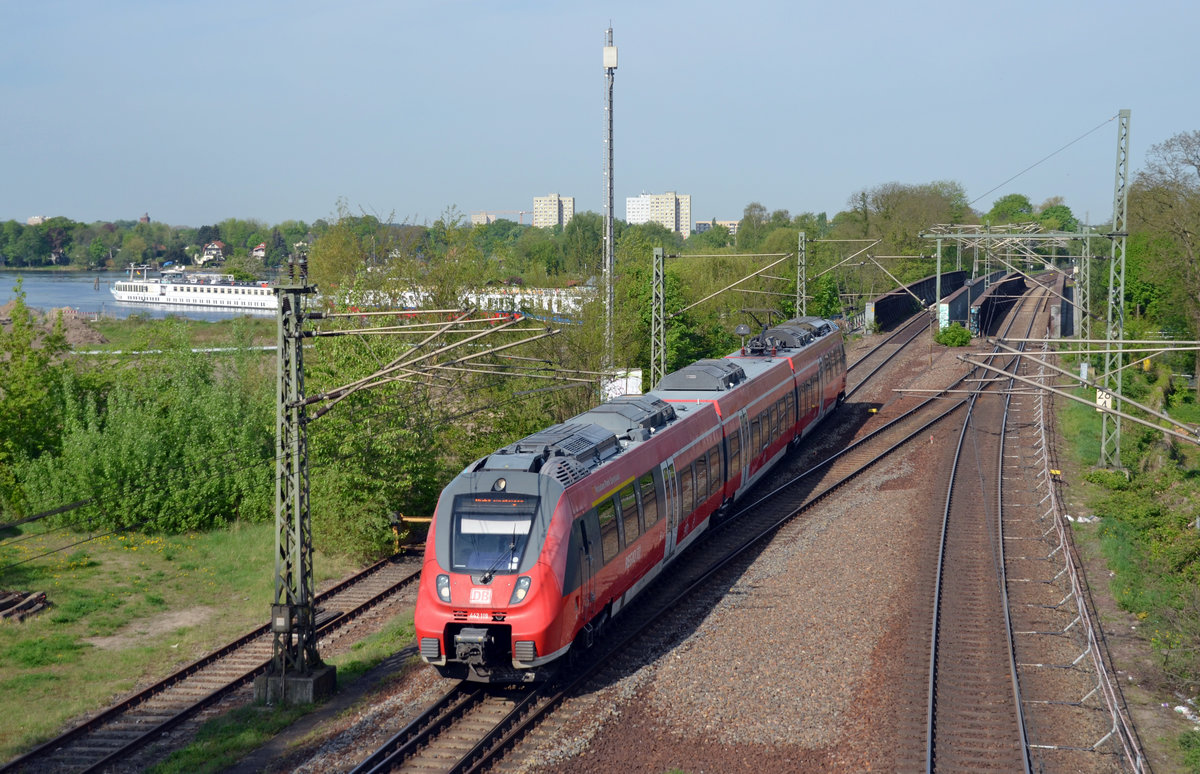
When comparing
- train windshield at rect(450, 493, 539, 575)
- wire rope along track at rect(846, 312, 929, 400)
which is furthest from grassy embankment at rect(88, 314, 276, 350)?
train windshield at rect(450, 493, 539, 575)

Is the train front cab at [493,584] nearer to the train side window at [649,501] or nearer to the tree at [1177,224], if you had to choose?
the train side window at [649,501]

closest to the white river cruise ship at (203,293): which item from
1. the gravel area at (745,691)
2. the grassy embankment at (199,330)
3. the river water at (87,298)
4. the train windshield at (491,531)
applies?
the river water at (87,298)

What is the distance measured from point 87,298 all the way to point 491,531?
13976 centimetres

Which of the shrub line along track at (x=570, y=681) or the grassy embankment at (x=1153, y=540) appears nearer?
the shrub line along track at (x=570, y=681)

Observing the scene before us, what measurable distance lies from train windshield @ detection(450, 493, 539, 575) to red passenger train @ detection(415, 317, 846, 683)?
1 centimetres

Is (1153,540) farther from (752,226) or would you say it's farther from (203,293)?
(203,293)

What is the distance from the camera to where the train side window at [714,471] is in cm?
1995

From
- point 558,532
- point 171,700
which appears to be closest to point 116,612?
point 171,700

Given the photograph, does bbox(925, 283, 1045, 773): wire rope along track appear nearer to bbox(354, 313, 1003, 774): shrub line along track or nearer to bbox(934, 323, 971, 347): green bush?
bbox(354, 313, 1003, 774): shrub line along track

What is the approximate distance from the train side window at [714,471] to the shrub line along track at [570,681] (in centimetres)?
126

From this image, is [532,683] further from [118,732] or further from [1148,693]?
[1148,693]

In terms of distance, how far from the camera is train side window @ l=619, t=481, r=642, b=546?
15055mm

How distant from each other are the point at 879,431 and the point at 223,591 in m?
20.3

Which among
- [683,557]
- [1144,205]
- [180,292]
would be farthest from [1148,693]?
[180,292]
